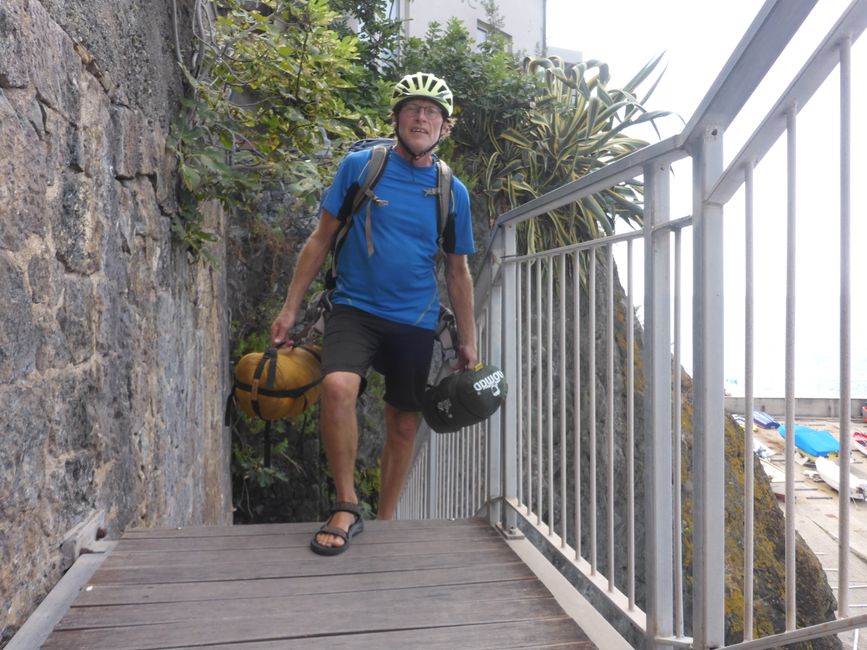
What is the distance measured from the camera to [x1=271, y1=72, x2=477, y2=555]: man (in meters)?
2.54

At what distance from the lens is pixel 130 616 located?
1.78 metres

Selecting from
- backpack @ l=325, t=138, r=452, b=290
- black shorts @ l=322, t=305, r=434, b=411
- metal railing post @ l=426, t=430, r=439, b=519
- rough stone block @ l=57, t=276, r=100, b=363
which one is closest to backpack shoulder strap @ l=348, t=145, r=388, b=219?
backpack @ l=325, t=138, r=452, b=290

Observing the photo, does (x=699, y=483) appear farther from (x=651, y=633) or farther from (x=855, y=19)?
(x=855, y=19)

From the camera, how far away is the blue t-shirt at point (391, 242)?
2607 mm

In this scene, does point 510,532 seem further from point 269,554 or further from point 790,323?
point 790,323

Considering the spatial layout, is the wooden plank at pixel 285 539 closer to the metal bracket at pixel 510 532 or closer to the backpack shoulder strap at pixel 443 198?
the metal bracket at pixel 510 532

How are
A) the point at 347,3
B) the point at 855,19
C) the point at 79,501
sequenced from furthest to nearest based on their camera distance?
1. the point at 347,3
2. the point at 79,501
3. the point at 855,19

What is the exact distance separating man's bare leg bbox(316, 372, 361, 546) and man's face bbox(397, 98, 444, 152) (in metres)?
0.85

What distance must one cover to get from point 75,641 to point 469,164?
5910mm

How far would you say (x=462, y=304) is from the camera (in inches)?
112

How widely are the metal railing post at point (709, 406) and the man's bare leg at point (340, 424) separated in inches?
52.3

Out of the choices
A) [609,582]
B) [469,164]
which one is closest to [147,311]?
[609,582]

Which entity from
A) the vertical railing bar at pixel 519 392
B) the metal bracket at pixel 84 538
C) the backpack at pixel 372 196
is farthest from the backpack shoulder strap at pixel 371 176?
the metal bracket at pixel 84 538

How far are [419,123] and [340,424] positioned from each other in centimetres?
108
